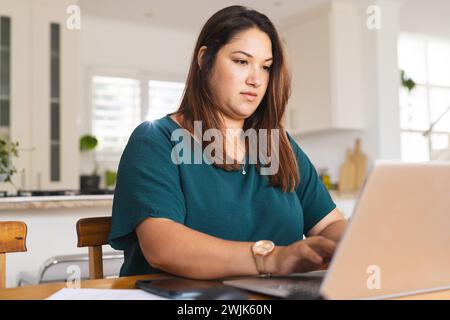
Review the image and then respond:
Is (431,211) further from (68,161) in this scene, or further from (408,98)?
(408,98)

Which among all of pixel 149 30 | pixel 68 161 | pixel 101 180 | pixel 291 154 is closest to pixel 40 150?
pixel 68 161

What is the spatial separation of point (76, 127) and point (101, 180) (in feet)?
2.82

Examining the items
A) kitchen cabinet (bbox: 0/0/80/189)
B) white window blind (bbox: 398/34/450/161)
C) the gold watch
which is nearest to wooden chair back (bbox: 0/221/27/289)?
the gold watch

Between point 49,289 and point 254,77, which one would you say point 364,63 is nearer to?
point 254,77

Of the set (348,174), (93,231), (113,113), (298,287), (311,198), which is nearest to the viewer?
(298,287)

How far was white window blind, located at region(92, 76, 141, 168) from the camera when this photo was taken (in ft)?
16.4

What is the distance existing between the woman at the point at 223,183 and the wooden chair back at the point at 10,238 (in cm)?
20

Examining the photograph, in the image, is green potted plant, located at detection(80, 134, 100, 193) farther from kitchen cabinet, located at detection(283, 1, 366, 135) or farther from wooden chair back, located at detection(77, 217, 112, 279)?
wooden chair back, located at detection(77, 217, 112, 279)

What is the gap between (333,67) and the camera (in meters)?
4.63

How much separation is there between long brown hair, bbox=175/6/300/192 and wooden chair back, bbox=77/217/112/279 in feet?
1.02

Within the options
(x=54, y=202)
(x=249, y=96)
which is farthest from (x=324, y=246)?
(x=54, y=202)

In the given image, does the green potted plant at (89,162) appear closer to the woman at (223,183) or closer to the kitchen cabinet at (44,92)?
the kitchen cabinet at (44,92)

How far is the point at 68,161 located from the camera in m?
4.18

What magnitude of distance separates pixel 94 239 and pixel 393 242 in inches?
29.3
